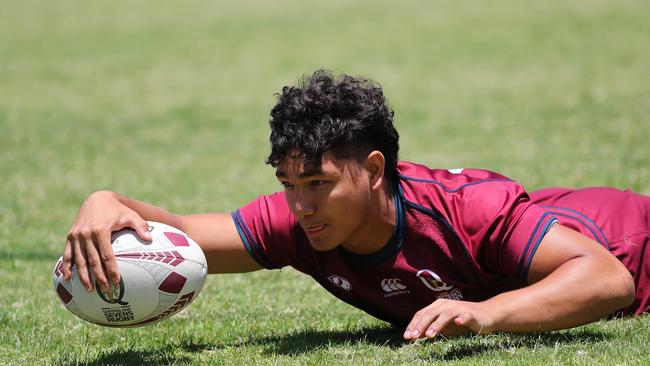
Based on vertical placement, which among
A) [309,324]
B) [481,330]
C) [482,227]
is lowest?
[309,324]

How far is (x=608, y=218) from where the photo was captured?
6137 millimetres

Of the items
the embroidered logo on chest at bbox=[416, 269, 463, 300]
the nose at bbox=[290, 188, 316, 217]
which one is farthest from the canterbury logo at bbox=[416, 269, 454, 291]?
the nose at bbox=[290, 188, 316, 217]

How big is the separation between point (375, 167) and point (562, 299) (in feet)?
3.57

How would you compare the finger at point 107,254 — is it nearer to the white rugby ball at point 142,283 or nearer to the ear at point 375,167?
the white rugby ball at point 142,283

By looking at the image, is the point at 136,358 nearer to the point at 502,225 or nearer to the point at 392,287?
the point at 392,287

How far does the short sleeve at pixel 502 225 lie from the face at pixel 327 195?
0.53 meters

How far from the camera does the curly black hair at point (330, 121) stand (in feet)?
15.4

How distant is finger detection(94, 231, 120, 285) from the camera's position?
4594mm

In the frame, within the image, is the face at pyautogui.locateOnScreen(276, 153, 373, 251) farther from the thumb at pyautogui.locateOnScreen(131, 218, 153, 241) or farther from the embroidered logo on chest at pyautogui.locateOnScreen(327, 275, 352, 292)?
the thumb at pyautogui.locateOnScreen(131, 218, 153, 241)

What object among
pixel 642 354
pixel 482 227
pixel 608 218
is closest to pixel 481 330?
pixel 482 227

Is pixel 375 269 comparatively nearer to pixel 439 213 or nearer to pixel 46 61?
pixel 439 213

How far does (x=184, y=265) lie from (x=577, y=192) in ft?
9.28

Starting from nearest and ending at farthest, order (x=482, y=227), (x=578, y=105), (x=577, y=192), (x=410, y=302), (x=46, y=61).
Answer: (x=482, y=227) → (x=410, y=302) → (x=577, y=192) → (x=578, y=105) → (x=46, y=61)

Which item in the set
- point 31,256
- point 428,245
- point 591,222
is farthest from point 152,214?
point 31,256
